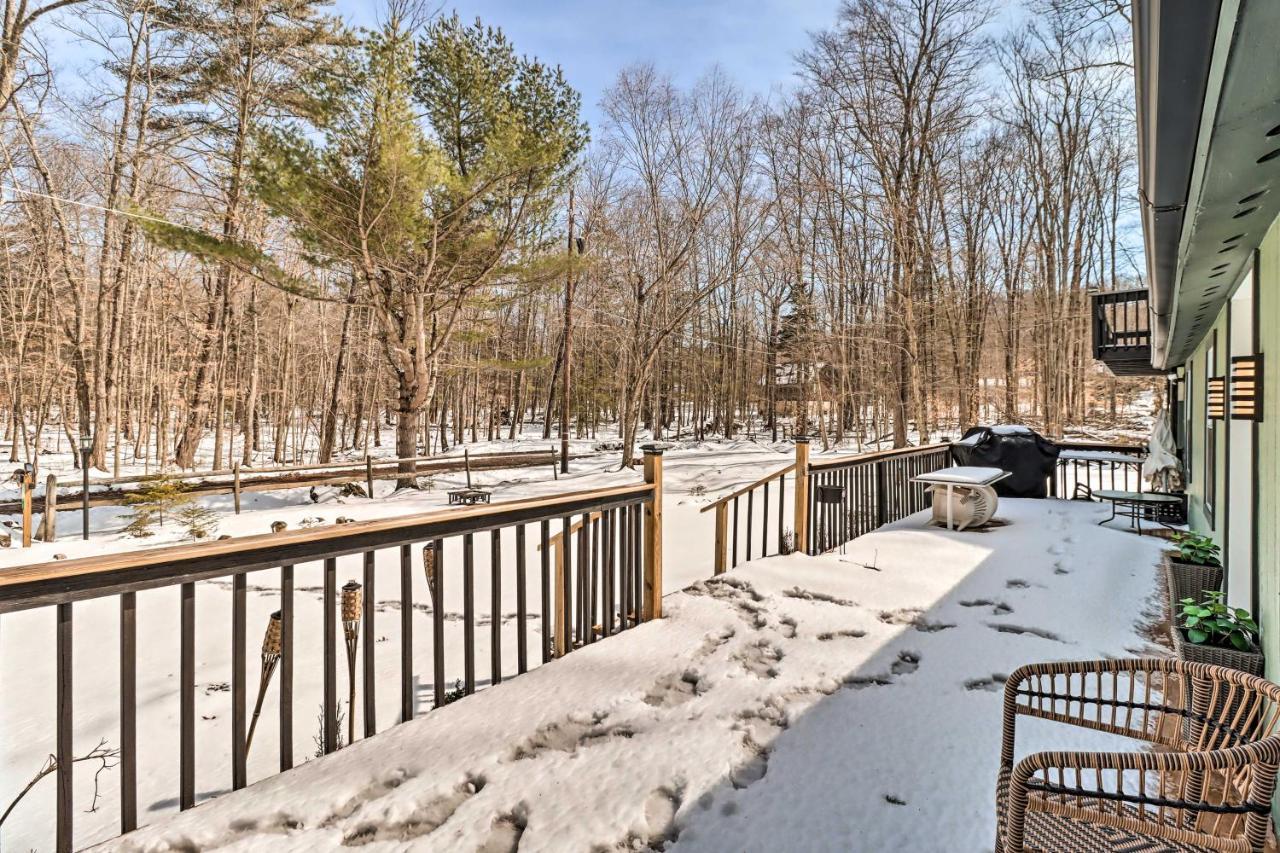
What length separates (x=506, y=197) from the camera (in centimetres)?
1127

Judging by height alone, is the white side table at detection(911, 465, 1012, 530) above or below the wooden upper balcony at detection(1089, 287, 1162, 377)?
below

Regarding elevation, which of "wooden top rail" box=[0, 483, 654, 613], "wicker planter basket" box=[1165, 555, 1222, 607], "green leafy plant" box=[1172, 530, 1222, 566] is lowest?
"wicker planter basket" box=[1165, 555, 1222, 607]

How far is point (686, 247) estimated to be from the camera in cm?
1377

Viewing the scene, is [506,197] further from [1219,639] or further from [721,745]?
[1219,639]

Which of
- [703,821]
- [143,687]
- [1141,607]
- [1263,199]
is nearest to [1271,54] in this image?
[1263,199]

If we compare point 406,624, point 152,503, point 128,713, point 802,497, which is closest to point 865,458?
point 802,497

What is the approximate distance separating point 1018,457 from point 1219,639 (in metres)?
6.50

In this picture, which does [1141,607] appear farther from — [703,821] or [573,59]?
[573,59]

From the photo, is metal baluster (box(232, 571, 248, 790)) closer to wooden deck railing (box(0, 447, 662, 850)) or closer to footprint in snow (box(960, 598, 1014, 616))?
wooden deck railing (box(0, 447, 662, 850))

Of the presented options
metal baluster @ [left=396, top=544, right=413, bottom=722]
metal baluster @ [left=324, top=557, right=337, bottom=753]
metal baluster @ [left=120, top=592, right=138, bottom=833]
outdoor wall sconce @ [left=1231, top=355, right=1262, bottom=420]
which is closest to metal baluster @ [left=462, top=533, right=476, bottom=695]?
metal baluster @ [left=396, top=544, right=413, bottom=722]

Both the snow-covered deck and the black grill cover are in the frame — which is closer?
the snow-covered deck

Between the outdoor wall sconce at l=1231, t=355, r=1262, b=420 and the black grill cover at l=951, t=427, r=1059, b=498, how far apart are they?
585 centimetres

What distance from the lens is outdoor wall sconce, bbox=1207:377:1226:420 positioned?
3.91m

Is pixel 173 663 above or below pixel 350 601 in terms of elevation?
below
